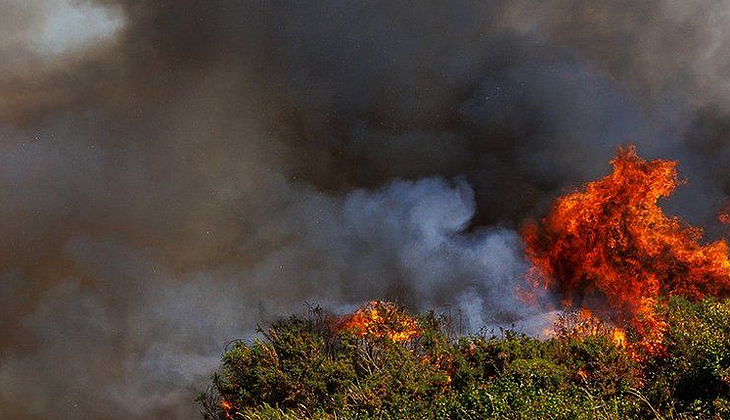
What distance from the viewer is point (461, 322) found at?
72.8 m

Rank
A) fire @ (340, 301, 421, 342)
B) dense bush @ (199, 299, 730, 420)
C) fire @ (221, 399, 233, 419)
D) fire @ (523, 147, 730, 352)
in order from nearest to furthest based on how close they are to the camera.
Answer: dense bush @ (199, 299, 730, 420) < fire @ (340, 301, 421, 342) < fire @ (221, 399, 233, 419) < fire @ (523, 147, 730, 352)

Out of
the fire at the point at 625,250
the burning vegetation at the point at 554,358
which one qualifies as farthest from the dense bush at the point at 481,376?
the fire at the point at 625,250

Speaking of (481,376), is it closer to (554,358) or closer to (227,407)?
(554,358)

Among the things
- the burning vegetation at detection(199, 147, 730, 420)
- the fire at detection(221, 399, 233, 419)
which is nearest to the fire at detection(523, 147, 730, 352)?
the burning vegetation at detection(199, 147, 730, 420)

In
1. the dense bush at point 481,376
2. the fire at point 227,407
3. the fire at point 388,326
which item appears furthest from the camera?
the fire at point 227,407

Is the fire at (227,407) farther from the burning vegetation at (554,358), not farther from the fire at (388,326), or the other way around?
the fire at (388,326)

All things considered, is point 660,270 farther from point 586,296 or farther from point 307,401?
point 307,401

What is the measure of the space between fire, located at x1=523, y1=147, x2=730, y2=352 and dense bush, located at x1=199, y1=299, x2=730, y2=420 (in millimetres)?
28753

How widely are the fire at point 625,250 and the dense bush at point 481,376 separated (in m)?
28.8

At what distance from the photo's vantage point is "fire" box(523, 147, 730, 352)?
71.1 m

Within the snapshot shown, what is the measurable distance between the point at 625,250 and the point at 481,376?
38.7 m

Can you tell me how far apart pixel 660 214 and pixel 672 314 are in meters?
40.1

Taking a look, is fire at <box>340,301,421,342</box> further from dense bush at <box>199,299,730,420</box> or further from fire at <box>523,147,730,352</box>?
fire at <box>523,147,730,352</box>

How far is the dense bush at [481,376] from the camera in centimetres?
3216
